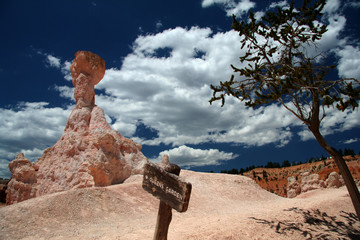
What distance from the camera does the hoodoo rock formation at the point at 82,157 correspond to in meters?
15.5

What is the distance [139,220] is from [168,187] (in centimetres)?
738

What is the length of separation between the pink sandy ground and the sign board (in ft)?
11.0

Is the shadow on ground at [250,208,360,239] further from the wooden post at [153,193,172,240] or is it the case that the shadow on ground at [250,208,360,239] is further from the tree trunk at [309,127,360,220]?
the wooden post at [153,193,172,240]

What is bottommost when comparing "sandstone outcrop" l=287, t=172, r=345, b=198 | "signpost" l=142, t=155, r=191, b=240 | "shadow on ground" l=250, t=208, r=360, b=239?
"shadow on ground" l=250, t=208, r=360, b=239

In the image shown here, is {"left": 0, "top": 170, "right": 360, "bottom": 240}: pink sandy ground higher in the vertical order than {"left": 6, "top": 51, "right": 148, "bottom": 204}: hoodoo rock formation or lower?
lower

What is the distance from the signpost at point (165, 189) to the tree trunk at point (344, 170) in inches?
270

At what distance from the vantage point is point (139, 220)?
34.5ft

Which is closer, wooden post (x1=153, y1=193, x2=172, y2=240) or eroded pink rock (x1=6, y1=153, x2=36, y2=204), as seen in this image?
wooden post (x1=153, y1=193, x2=172, y2=240)

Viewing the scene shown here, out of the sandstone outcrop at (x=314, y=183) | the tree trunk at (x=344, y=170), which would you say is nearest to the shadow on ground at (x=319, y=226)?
the tree trunk at (x=344, y=170)

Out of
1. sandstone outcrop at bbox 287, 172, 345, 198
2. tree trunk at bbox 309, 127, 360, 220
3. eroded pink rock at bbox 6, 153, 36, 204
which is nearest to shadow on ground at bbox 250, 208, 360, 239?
tree trunk at bbox 309, 127, 360, 220

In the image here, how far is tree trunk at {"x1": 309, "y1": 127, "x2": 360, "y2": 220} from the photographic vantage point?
7828 millimetres

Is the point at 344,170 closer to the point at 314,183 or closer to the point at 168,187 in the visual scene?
the point at 168,187

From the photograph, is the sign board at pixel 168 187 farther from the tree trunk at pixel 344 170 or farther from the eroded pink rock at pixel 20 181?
the eroded pink rock at pixel 20 181

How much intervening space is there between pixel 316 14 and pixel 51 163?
A: 1881 cm
